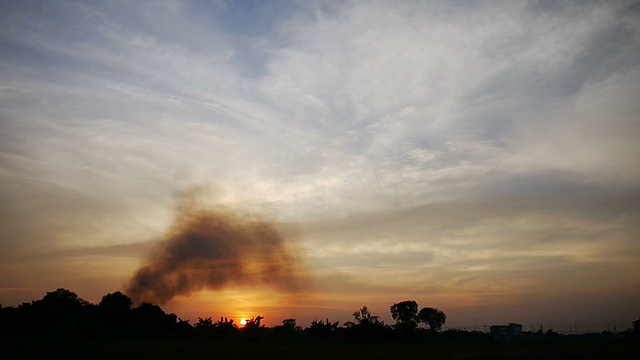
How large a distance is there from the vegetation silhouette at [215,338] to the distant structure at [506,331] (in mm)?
4639

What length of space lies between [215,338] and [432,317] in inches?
2915

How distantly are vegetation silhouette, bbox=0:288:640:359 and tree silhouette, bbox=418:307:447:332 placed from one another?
3827cm

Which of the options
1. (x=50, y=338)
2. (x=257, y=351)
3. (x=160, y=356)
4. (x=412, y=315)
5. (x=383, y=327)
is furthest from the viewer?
(x=412, y=315)

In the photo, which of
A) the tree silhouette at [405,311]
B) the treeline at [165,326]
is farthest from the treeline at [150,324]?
the tree silhouette at [405,311]

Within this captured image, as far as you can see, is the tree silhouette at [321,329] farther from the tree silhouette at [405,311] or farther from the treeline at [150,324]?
the tree silhouette at [405,311]

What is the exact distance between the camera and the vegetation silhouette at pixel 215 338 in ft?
93.6

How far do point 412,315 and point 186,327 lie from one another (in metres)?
65.8

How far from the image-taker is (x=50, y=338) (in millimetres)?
27656

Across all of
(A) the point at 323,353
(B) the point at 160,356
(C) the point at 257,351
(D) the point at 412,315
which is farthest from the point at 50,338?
(D) the point at 412,315

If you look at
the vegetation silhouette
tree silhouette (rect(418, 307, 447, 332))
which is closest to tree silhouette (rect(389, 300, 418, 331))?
tree silhouette (rect(418, 307, 447, 332))

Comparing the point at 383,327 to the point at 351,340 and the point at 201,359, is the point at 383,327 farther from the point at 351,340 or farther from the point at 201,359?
the point at 201,359

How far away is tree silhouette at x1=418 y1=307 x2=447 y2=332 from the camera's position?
11575cm

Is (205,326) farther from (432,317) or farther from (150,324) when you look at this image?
(432,317)

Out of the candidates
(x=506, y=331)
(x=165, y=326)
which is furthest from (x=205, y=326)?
(x=506, y=331)
